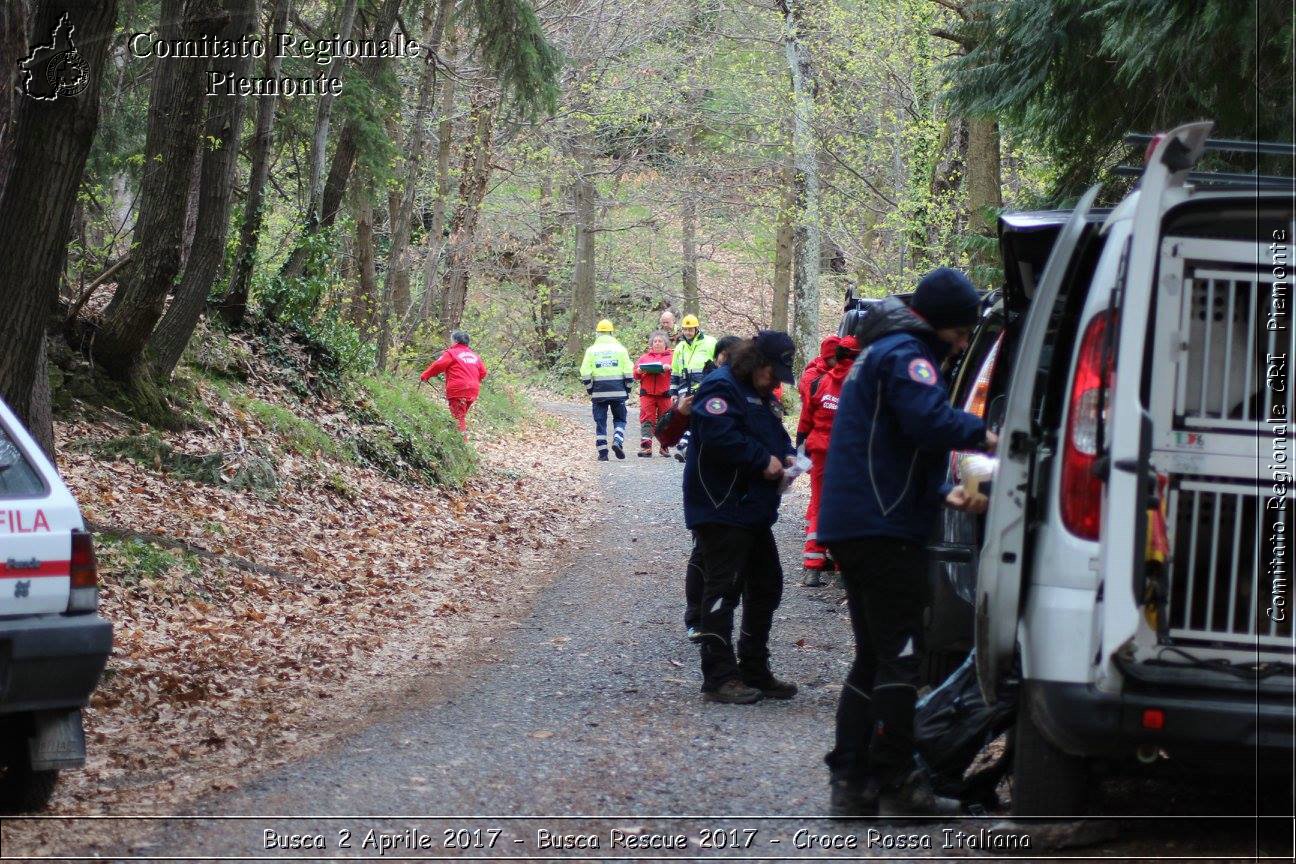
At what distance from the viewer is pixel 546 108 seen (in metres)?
16.5

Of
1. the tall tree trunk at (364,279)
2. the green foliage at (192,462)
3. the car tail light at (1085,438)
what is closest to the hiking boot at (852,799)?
the car tail light at (1085,438)

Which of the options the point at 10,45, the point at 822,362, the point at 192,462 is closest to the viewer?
the point at 10,45

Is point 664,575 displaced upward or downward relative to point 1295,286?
downward

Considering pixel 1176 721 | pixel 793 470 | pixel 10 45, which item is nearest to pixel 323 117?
pixel 10 45

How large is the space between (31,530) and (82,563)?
0.80 ft

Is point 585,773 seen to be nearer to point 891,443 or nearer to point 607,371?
point 891,443

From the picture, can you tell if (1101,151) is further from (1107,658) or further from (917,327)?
(1107,658)

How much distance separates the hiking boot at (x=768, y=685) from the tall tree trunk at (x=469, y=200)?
1878cm

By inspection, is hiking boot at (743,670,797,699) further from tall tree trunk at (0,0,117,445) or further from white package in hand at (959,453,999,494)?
tall tree trunk at (0,0,117,445)

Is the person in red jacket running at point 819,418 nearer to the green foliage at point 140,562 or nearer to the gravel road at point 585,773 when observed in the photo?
the gravel road at point 585,773

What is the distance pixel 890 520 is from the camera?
523 centimetres

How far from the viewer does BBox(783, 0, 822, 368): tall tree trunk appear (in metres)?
26.5

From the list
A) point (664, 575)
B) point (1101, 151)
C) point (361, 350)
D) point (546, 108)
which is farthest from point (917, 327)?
point (361, 350)

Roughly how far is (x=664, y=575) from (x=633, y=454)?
11.7 m
